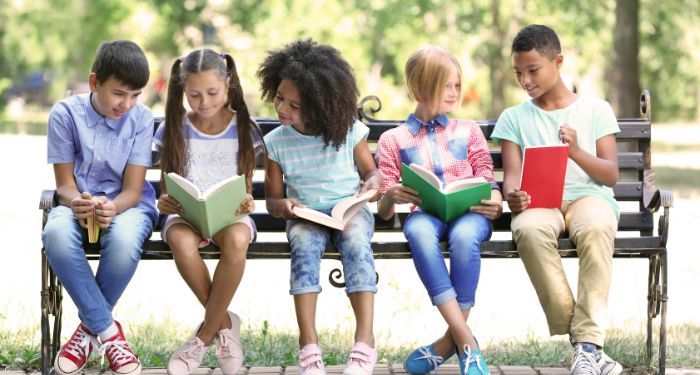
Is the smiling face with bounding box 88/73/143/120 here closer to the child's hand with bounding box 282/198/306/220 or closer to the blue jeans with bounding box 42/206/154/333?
the blue jeans with bounding box 42/206/154/333

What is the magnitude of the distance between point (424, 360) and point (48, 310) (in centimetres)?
144

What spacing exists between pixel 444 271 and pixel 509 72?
2084cm

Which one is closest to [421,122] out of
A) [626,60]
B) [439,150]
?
[439,150]

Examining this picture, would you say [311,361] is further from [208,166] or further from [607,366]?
[607,366]

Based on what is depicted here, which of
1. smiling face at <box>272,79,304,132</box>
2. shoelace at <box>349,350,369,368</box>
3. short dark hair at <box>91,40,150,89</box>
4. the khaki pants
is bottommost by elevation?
shoelace at <box>349,350,369,368</box>

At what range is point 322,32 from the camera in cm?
2408

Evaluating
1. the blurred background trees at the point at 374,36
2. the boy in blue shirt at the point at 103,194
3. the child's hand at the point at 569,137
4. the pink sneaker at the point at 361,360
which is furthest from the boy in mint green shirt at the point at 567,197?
the blurred background trees at the point at 374,36

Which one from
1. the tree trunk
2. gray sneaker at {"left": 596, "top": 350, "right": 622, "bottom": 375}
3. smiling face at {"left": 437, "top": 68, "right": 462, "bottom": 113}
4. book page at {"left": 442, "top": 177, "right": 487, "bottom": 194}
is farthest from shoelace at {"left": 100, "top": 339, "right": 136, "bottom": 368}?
the tree trunk

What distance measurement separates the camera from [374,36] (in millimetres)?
27375

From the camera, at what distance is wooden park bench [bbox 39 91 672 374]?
14.4 feet

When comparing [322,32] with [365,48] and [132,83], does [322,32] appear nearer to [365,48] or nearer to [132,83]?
[365,48]

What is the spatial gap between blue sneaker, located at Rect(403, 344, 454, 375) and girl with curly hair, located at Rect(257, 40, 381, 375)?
12.8 inches

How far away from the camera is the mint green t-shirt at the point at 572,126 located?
184 inches

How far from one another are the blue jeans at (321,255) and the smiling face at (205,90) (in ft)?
1.85
